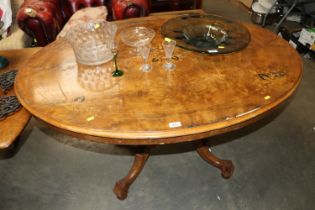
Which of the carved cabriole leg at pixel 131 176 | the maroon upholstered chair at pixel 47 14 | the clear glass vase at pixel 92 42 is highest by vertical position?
the clear glass vase at pixel 92 42

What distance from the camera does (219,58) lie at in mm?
1162

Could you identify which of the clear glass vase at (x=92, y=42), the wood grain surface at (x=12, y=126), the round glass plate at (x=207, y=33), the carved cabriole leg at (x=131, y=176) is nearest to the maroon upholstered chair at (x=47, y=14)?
the round glass plate at (x=207, y=33)

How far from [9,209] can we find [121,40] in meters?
1.07

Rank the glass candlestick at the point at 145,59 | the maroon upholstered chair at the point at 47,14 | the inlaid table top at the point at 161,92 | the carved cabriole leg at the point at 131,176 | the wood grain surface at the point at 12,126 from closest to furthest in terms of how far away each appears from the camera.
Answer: the inlaid table top at the point at 161,92 < the wood grain surface at the point at 12,126 < the glass candlestick at the point at 145,59 < the carved cabriole leg at the point at 131,176 < the maroon upholstered chair at the point at 47,14

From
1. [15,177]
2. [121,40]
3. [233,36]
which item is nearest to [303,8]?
[233,36]

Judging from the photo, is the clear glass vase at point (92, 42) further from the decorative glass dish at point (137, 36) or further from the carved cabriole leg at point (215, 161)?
the carved cabriole leg at point (215, 161)

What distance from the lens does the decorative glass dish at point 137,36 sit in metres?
1.32

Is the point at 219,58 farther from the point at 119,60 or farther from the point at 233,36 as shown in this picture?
the point at 119,60

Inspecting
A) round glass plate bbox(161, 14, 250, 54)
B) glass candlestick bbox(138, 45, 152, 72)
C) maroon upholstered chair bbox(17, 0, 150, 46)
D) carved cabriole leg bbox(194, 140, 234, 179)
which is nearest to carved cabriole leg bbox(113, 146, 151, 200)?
carved cabriole leg bbox(194, 140, 234, 179)

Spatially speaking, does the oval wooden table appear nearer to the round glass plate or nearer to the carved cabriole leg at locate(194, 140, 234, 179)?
the round glass plate

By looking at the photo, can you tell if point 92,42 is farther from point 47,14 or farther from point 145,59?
point 47,14

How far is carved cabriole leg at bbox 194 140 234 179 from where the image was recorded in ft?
4.62

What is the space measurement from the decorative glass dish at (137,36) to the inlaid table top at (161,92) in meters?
0.07

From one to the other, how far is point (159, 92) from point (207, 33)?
576mm
